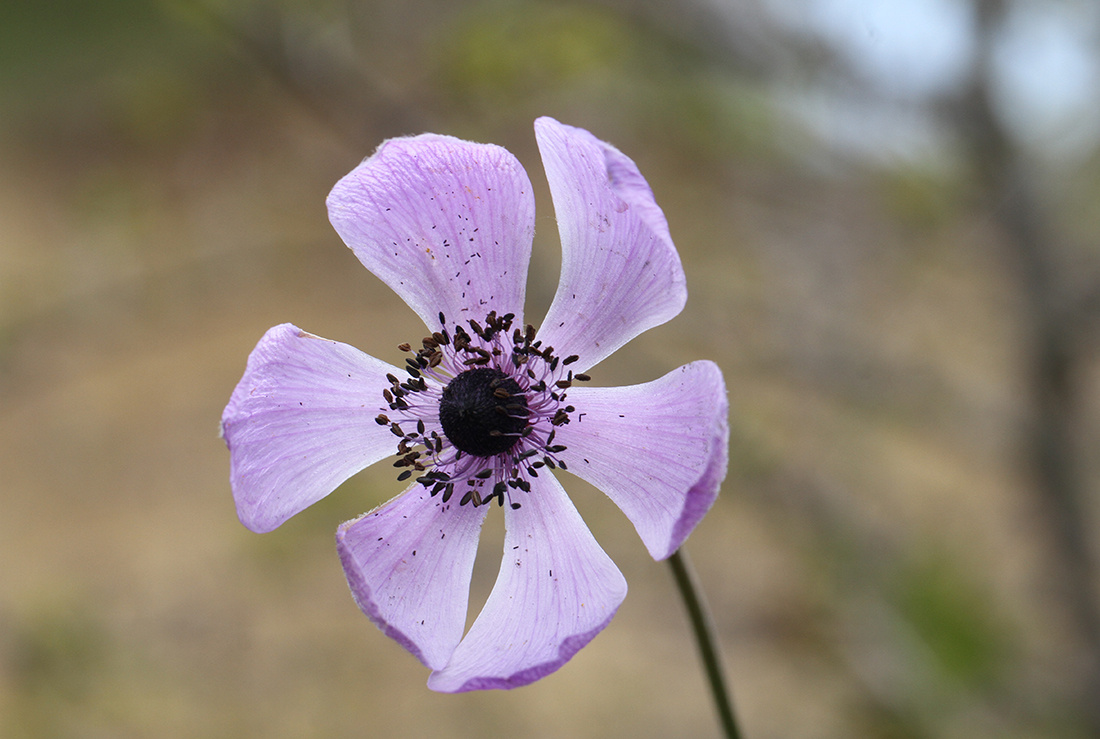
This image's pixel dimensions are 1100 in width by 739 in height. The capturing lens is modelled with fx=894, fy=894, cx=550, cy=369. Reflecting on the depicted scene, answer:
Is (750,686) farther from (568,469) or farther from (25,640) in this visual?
(568,469)

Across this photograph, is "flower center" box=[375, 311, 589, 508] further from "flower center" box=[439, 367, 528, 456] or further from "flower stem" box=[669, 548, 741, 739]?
"flower stem" box=[669, 548, 741, 739]

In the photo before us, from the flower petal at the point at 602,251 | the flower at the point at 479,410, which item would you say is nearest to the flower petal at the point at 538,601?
the flower at the point at 479,410

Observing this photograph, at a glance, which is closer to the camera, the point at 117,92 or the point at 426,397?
the point at 426,397

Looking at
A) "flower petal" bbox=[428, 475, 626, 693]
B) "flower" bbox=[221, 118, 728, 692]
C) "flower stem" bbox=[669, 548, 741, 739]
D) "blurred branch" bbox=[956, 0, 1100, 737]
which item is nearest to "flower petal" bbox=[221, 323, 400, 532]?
"flower" bbox=[221, 118, 728, 692]

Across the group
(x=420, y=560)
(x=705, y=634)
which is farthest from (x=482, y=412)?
(x=705, y=634)

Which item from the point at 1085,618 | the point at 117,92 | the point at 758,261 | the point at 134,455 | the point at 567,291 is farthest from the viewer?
the point at 117,92

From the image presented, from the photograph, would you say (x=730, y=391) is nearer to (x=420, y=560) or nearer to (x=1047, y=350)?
(x=420, y=560)

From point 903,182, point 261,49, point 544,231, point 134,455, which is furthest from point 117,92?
point 903,182

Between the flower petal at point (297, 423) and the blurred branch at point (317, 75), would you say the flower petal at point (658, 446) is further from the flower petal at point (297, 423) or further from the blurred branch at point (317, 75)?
the blurred branch at point (317, 75)
